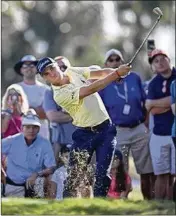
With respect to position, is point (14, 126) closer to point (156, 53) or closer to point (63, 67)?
point (156, 53)

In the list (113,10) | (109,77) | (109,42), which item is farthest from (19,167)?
(109,42)

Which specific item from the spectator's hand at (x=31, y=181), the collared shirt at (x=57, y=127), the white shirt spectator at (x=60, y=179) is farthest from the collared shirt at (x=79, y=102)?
the collared shirt at (x=57, y=127)

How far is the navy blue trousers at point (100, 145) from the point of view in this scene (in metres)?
10.3

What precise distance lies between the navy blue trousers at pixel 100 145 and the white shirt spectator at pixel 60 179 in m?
0.88

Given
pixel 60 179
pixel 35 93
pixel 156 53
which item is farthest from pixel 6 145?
pixel 156 53

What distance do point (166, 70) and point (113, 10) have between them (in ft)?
109

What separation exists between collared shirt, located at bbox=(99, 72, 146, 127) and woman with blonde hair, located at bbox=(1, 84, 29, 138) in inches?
41.9

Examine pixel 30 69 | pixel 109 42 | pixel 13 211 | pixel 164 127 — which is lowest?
pixel 13 211

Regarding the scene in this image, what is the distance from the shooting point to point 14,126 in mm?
13266

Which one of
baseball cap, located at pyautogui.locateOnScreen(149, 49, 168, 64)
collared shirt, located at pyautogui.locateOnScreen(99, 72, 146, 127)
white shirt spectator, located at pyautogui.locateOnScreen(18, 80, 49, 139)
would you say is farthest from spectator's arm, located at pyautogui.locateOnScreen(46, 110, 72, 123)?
baseball cap, located at pyautogui.locateOnScreen(149, 49, 168, 64)

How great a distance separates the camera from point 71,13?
55875 millimetres

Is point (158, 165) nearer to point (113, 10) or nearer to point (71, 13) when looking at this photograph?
point (113, 10)

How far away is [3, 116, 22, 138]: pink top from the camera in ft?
43.3

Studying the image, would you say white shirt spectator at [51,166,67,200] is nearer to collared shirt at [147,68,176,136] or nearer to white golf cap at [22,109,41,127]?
white golf cap at [22,109,41,127]
